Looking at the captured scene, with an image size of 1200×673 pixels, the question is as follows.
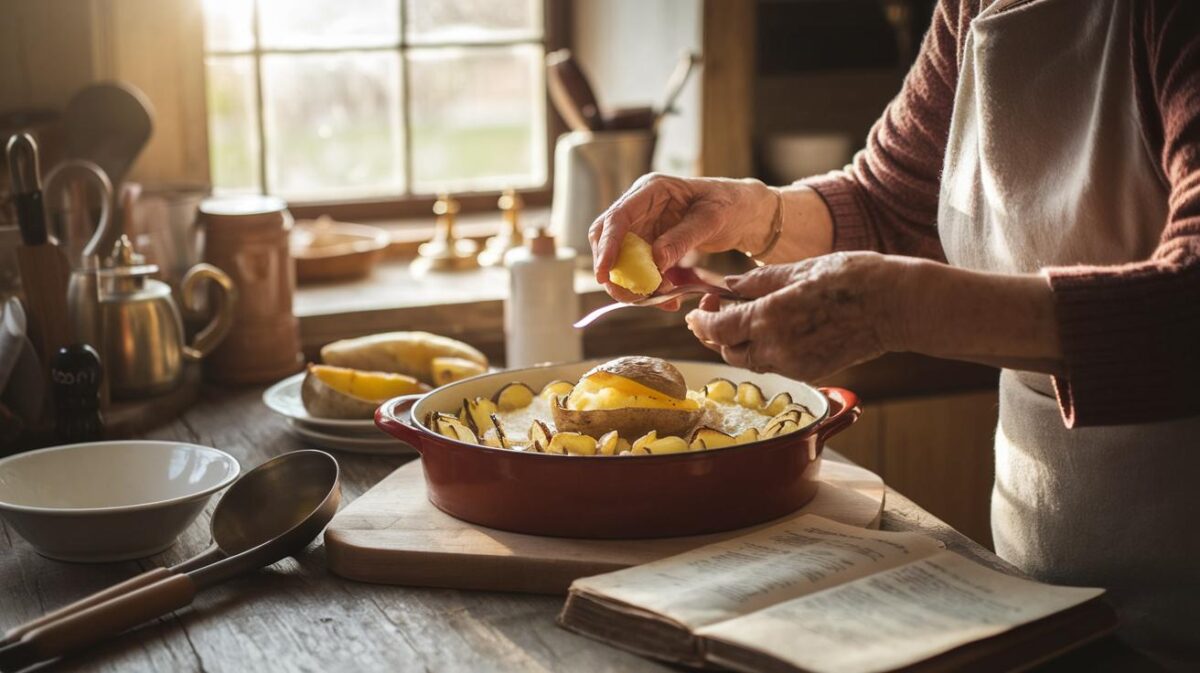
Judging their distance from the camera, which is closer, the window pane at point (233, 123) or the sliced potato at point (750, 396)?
the sliced potato at point (750, 396)

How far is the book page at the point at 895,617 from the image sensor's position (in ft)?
3.09

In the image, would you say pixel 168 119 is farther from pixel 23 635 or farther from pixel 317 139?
pixel 23 635

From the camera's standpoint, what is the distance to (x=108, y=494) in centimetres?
136

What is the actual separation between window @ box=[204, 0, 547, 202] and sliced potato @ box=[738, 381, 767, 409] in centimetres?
163

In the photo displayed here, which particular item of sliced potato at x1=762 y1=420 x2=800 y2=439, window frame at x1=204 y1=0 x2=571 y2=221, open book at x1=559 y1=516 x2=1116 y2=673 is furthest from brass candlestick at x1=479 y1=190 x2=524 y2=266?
open book at x1=559 y1=516 x2=1116 y2=673

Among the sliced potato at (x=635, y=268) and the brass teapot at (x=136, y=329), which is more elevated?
the sliced potato at (x=635, y=268)

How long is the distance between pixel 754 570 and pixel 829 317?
218 millimetres

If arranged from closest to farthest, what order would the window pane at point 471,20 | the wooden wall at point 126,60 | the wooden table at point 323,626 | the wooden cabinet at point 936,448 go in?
the wooden table at point 323,626 → the wooden wall at point 126,60 → the wooden cabinet at point 936,448 → the window pane at point 471,20

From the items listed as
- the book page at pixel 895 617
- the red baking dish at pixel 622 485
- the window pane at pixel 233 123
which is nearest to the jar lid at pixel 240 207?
the window pane at pixel 233 123

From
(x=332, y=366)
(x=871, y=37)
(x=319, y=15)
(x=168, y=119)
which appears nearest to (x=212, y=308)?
(x=332, y=366)

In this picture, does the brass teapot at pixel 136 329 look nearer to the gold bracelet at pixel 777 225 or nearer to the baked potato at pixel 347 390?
the baked potato at pixel 347 390

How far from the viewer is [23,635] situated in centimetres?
104

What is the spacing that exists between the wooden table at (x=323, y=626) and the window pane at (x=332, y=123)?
158 cm

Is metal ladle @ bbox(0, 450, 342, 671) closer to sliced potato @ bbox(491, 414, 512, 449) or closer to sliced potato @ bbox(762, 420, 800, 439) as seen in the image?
sliced potato @ bbox(491, 414, 512, 449)
